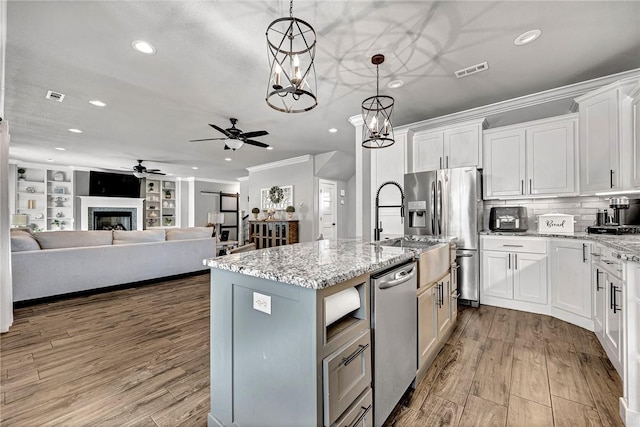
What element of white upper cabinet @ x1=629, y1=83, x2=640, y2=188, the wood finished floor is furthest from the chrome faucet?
white upper cabinet @ x1=629, y1=83, x2=640, y2=188

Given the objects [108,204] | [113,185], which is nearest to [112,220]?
[108,204]

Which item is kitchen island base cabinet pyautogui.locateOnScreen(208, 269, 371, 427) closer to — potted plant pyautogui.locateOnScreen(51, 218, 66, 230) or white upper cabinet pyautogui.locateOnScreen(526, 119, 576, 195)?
white upper cabinet pyautogui.locateOnScreen(526, 119, 576, 195)

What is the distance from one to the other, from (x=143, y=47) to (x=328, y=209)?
5.50 metres

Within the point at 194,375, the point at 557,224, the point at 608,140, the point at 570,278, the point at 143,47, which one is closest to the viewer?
the point at 194,375

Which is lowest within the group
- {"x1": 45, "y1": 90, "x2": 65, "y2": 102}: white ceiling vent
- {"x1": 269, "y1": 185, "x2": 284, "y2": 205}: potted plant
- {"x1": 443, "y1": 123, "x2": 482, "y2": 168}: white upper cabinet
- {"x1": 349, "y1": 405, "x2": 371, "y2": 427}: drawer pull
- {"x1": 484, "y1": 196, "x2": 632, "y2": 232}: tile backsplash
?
{"x1": 349, "y1": 405, "x2": 371, "y2": 427}: drawer pull

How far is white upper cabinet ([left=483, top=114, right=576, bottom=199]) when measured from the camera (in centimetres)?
314

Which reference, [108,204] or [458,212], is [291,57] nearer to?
[458,212]

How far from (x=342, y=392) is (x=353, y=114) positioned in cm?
366

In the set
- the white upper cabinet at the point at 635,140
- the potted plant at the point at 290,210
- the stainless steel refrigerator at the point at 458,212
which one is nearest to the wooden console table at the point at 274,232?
the potted plant at the point at 290,210

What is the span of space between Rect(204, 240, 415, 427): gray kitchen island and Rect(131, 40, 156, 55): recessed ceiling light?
2.12 meters

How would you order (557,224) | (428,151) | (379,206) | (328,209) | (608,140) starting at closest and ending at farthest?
(608,140) < (557,224) < (428,151) < (379,206) < (328,209)

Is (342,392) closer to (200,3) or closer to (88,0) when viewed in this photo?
(200,3)

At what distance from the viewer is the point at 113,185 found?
336 inches

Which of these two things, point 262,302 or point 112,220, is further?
point 112,220
